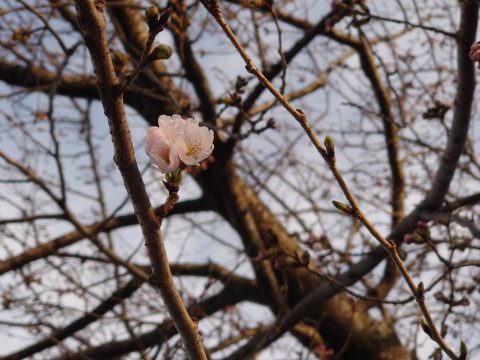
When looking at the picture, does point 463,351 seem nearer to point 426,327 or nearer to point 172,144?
point 426,327

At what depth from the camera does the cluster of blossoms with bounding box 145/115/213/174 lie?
100cm

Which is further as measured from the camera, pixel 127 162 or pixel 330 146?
pixel 330 146

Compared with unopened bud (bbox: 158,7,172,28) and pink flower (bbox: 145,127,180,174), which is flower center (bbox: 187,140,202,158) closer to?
pink flower (bbox: 145,127,180,174)

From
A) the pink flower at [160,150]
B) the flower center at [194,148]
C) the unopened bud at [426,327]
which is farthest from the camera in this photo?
the unopened bud at [426,327]

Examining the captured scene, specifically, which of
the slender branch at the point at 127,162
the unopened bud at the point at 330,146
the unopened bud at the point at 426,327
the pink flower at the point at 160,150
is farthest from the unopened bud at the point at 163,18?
the unopened bud at the point at 426,327

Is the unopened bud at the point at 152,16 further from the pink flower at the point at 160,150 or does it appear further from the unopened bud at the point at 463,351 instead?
the unopened bud at the point at 463,351

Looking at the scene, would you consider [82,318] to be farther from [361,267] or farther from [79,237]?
[361,267]

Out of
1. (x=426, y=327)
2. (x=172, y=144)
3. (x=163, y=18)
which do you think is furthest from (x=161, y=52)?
(x=426, y=327)

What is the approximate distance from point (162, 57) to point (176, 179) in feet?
0.93

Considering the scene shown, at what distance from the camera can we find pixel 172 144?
1007 millimetres

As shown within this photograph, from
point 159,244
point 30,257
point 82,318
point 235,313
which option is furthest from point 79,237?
point 159,244

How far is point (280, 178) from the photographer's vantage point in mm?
6160

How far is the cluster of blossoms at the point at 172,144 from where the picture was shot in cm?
100

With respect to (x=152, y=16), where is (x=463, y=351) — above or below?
below
